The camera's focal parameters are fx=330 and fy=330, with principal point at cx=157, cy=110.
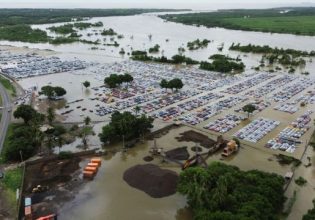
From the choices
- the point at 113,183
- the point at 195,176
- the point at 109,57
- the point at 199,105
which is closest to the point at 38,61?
the point at 109,57

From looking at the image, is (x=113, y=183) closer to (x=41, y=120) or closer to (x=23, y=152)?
(x=23, y=152)

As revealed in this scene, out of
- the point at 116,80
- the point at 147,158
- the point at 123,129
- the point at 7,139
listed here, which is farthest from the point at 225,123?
the point at 7,139

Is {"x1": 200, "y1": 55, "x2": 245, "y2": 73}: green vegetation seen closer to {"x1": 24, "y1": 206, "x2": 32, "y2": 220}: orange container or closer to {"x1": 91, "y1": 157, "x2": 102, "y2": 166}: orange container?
{"x1": 91, "y1": 157, "x2": 102, "y2": 166}: orange container

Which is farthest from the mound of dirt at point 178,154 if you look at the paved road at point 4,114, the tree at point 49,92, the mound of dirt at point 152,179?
the tree at point 49,92

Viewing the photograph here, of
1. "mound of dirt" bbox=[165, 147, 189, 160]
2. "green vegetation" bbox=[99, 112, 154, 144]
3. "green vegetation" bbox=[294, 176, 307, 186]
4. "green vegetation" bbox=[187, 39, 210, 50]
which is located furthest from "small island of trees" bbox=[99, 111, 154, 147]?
"green vegetation" bbox=[187, 39, 210, 50]

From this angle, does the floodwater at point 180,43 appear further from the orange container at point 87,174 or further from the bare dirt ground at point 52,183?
the orange container at point 87,174

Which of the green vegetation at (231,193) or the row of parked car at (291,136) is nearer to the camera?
the green vegetation at (231,193)
